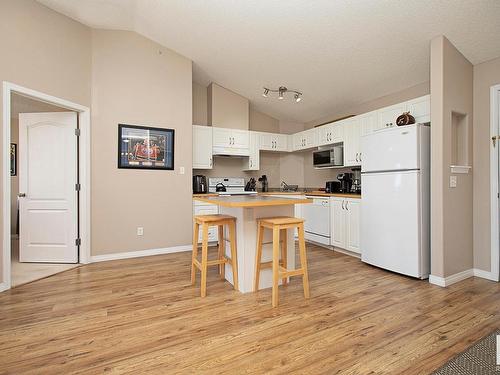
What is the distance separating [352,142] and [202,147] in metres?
2.57

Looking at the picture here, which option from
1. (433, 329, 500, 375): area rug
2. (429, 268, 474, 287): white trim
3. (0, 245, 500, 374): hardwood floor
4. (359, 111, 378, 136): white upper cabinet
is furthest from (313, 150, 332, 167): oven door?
(433, 329, 500, 375): area rug

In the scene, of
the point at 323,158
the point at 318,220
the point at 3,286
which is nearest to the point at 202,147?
the point at 323,158

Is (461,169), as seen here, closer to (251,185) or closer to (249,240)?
(249,240)

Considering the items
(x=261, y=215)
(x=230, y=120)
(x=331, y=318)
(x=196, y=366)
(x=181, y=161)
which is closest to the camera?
(x=196, y=366)

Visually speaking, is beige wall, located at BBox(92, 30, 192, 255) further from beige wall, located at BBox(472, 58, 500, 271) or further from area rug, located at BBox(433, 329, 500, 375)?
beige wall, located at BBox(472, 58, 500, 271)

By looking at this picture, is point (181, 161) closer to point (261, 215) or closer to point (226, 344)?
point (261, 215)

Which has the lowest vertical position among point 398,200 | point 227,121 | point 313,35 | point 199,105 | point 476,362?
point 476,362

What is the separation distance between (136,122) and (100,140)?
57 centimetres

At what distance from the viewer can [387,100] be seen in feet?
13.6

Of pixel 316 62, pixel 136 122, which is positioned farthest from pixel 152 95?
pixel 316 62

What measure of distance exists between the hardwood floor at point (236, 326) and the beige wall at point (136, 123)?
1056 mm

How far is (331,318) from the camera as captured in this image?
6.77 feet

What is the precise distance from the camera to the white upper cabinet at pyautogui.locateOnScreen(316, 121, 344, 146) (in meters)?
4.50


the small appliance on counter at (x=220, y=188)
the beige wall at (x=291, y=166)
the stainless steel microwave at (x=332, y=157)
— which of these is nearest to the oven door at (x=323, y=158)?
the stainless steel microwave at (x=332, y=157)
